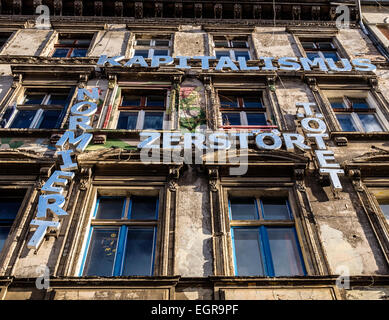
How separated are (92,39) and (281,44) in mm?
7572

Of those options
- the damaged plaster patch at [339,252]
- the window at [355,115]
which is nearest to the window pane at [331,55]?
the window at [355,115]

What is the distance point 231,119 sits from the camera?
12.0 m

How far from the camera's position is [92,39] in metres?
15.8

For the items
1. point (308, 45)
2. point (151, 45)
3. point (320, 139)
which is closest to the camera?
point (320, 139)

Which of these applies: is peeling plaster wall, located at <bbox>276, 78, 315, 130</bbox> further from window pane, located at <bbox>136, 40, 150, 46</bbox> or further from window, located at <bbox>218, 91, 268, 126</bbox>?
window pane, located at <bbox>136, 40, 150, 46</bbox>

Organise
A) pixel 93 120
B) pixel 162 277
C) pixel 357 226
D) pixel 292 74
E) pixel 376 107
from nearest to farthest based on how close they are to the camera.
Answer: pixel 162 277
pixel 357 226
pixel 93 120
pixel 376 107
pixel 292 74

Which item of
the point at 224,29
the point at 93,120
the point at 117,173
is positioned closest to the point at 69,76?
the point at 93,120

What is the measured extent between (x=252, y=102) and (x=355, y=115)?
3.21m

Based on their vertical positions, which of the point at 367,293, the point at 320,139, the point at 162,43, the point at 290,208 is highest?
the point at 162,43

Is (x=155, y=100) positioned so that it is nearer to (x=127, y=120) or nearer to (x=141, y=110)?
(x=141, y=110)

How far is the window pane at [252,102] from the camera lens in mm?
12688

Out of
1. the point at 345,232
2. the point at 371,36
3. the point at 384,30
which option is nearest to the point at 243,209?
the point at 345,232

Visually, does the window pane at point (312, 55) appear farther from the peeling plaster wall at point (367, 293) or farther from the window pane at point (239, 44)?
the peeling plaster wall at point (367, 293)
